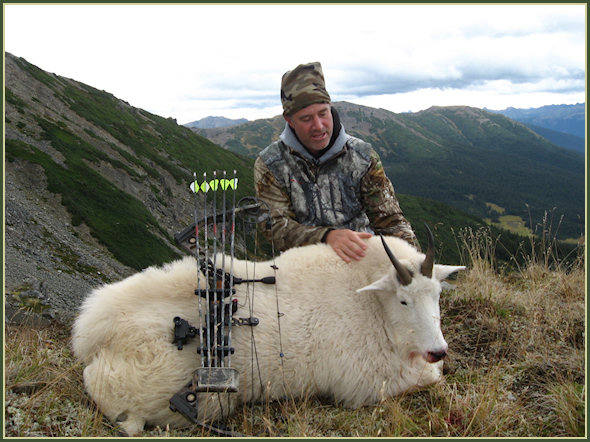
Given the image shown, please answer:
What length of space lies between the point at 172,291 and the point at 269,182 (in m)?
2.21

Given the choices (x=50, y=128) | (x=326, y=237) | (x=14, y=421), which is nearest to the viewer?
(x=14, y=421)

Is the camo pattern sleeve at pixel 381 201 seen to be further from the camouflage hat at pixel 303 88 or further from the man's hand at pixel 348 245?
the camouflage hat at pixel 303 88

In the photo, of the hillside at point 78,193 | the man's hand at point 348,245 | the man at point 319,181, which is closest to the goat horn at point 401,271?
the man's hand at point 348,245

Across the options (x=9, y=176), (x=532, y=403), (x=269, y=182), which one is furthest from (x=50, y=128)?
(x=532, y=403)

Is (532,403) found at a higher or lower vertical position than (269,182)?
lower

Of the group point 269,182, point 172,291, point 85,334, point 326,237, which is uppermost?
point 269,182

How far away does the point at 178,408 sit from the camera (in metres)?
4.04

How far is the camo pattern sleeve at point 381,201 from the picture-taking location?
20.3 feet

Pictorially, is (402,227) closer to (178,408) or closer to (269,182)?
(269,182)

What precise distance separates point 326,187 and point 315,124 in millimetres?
916

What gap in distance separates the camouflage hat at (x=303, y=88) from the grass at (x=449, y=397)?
355cm

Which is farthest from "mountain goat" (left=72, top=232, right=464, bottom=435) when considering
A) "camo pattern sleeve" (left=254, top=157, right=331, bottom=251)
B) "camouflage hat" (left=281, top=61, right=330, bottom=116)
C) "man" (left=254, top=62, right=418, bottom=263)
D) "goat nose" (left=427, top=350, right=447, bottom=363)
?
"camouflage hat" (left=281, top=61, right=330, bottom=116)

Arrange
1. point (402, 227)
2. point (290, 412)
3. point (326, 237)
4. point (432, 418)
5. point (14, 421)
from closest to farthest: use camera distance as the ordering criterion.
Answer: point (14, 421) < point (432, 418) < point (290, 412) < point (326, 237) < point (402, 227)

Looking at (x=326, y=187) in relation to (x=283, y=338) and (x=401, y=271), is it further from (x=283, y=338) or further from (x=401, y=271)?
(x=283, y=338)
